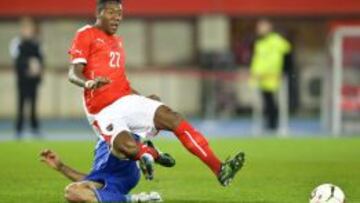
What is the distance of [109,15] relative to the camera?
10.4 m

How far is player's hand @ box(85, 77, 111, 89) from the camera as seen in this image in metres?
9.58

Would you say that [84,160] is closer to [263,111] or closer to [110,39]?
[110,39]

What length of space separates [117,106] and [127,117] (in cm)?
15

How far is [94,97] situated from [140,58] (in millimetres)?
20132

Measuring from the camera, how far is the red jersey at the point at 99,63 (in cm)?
1016

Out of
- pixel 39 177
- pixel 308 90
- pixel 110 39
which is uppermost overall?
pixel 110 39

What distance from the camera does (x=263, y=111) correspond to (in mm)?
24750

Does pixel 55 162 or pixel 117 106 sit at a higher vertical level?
pixel 117 106

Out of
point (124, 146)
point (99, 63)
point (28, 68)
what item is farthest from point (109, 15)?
point (28, 68)

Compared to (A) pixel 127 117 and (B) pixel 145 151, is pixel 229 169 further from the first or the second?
(A) pixel 127 117

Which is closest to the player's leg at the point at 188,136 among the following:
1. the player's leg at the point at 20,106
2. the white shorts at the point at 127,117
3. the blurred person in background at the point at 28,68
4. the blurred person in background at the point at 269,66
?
the white shorts at the point at 127,117

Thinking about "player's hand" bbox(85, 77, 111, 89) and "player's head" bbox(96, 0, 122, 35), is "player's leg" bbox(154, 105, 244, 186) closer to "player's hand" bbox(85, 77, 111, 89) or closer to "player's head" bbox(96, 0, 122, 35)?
"player's hand" bbox(85, 77, 111, 89)

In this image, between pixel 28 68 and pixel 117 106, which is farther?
pixel 28 68

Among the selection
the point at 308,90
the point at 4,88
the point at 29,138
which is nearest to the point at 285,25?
the point at 308,90
